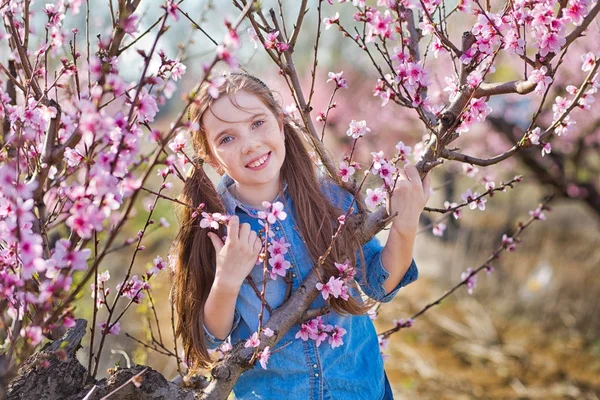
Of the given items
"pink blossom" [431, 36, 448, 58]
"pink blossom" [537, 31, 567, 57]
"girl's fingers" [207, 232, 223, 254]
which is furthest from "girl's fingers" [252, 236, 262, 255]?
"pink blossom" [537, 31, 567, 57]

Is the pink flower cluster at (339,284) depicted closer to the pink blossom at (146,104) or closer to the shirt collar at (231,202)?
the shirt collar at (231,202)

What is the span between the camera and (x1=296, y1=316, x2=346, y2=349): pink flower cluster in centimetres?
185

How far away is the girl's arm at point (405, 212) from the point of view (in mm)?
1886

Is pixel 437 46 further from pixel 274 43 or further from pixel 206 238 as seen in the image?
pixel 206 238

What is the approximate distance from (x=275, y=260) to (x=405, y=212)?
17.2 inches

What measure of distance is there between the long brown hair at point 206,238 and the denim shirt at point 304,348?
0.05 meters

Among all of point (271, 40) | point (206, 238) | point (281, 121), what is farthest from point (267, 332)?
point (271, 40)

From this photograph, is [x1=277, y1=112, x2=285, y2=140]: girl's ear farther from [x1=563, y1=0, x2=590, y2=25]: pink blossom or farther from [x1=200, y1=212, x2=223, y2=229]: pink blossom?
[x1=563, y1=0, x2=590, y2=25]: pink blossom

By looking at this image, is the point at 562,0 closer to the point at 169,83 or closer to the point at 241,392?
the point at 169,83

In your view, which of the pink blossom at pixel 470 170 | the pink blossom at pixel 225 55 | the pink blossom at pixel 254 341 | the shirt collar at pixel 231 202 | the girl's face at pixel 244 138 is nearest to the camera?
the pink blossom at pixel 225 55

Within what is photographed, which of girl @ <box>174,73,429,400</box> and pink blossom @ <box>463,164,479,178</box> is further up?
pink blossom @ <box>463,164,479,178</box>

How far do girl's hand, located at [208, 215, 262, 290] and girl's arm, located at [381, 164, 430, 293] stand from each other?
1.48 ft

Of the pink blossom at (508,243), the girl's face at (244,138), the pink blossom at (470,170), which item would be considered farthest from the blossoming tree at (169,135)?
the pink blossom at (508,243)

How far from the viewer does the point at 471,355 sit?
21.8ft
